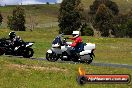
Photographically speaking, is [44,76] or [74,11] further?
[74,11]

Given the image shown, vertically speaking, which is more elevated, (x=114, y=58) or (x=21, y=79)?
(x=21, y=79)

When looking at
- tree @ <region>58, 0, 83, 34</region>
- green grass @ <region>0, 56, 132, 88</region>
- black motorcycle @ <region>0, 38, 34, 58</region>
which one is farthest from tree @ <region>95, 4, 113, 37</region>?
green grass @ <region>0, 56, 132, 88</region>

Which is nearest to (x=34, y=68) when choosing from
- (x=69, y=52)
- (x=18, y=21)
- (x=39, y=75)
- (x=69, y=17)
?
(x=39, y=75)

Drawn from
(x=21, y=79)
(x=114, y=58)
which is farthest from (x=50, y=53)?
(x=114, y=58)

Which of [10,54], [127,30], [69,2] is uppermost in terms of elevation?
[10,54]

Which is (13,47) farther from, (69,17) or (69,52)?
(69,17)

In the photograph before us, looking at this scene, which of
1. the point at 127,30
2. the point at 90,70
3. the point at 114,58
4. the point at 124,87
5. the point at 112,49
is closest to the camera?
the point at 124,87

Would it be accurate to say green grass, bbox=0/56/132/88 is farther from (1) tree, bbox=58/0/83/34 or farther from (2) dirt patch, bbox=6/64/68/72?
(1) tree, bbox=58/0/83/34

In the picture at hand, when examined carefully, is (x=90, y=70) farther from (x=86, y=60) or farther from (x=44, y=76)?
(x=86, y=60)

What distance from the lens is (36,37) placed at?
250 feet

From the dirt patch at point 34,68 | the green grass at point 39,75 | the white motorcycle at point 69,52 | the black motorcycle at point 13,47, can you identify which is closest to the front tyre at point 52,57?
the white motorcycle at point 69,52

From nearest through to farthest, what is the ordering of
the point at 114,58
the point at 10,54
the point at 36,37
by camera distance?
the point at 10,54
the point at 114,58
the point at 36,37

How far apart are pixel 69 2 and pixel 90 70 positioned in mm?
102577

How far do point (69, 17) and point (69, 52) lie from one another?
89.8 metres
